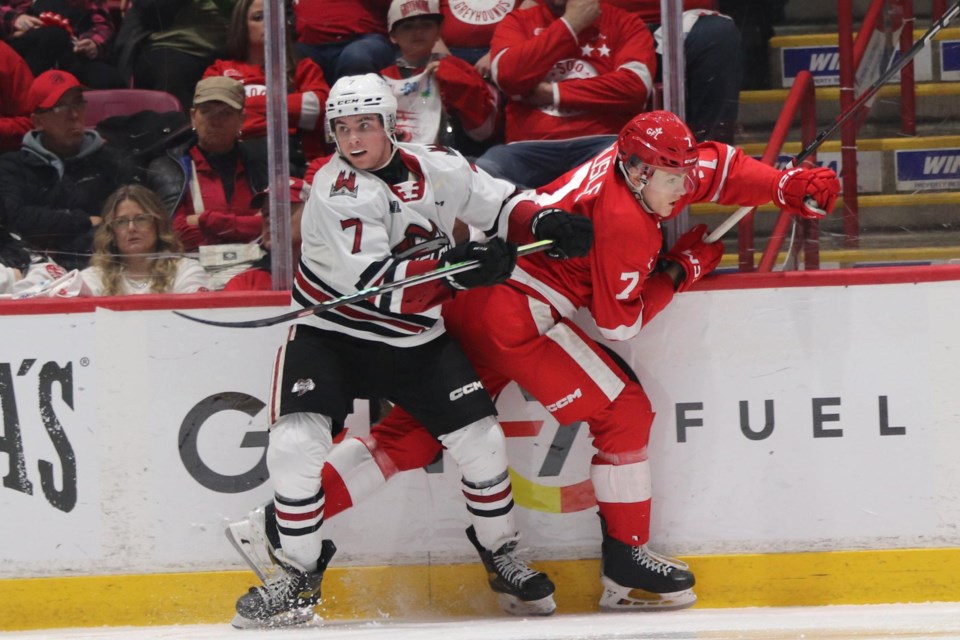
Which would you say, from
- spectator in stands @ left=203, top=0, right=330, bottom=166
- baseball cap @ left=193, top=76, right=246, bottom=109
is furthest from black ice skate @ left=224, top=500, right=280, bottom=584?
baseball cap @ left=193, top=76, right=246, bottom=109

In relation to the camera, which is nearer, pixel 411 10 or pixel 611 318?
pixel 611 318

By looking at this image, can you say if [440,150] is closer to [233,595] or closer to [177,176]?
[177,176]

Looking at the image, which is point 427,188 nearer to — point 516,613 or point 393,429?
point 393,429

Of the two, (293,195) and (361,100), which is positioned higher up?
(361,100)

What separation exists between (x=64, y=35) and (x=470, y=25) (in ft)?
3.85

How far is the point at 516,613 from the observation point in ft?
11.0

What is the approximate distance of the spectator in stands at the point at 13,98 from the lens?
11.5 ft

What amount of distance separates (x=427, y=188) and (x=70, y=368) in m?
1.11

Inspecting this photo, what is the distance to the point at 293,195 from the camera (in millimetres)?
3402

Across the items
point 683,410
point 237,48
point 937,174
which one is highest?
point 237,48

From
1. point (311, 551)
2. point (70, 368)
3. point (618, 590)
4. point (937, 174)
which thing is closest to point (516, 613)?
point (618, 590)

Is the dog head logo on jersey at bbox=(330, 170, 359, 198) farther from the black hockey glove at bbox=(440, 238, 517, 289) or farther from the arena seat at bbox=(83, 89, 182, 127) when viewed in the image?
the arena seat at bbox=(83, 89, 182, 127)

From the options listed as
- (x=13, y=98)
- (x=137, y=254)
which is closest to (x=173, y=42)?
(x=13, y=98)

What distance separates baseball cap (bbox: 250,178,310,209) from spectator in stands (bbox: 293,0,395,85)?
406 millimetres
